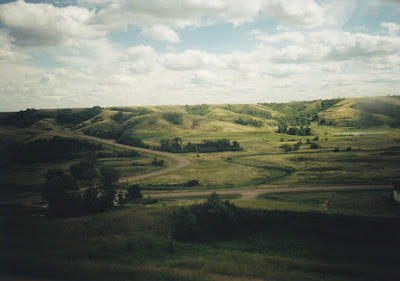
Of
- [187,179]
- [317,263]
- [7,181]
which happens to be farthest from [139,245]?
[7,181]

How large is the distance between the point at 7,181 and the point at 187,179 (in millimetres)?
58252

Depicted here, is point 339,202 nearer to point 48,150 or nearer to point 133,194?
point 133,194

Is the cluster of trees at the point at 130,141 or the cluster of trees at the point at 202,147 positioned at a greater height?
the cluster of trees at the point at 130,141

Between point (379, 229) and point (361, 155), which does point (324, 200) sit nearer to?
point (379, 229)

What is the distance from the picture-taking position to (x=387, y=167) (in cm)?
8825

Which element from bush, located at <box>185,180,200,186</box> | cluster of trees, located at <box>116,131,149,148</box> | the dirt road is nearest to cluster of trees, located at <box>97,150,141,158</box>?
cluster of trees, located at <box>116,131,149,148</box>

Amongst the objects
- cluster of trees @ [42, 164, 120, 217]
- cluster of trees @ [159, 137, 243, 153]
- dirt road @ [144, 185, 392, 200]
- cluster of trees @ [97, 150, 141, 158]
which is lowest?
dirt road @ [144, 185, 392, 200]

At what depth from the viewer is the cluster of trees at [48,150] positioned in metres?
110

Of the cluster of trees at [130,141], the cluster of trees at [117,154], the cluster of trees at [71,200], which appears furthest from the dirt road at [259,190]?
the cluster of trees at [130,141]

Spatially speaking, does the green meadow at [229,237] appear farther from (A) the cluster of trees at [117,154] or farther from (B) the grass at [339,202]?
(A) the cluster of trees at [117,154]

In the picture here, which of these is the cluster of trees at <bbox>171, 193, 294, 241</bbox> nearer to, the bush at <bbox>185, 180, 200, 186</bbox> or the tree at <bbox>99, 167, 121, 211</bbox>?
the tree at <bbox>99, 167, 121, 211</bbox>

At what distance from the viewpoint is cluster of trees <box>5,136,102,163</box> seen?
11009 centimetres

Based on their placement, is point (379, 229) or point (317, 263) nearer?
point (317, 263)

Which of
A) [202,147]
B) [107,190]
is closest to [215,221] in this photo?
[107,190]
